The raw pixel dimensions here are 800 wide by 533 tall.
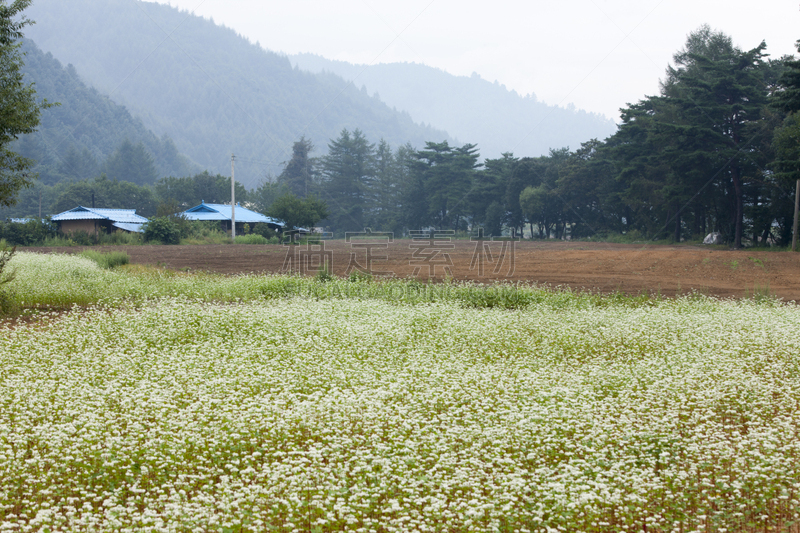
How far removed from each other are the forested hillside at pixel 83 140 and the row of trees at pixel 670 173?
153 ft

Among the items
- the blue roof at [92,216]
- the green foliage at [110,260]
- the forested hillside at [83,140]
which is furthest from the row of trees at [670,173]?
the forested hillside at [83,140]

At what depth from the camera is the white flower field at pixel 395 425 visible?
3.85 meters

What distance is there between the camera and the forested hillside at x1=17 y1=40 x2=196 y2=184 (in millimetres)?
114250

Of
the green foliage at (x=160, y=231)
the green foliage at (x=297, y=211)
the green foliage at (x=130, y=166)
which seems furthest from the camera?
the green foliage at (x=130, y=166)

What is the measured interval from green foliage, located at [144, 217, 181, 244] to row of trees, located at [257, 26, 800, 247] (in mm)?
37245

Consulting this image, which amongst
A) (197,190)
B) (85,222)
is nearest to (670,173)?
(85,222)

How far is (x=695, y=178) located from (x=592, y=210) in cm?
2458

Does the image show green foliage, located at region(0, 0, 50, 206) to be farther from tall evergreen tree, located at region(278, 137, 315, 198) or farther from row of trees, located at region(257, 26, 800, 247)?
tall evergreen tree, located at region(278, 137, 315, 198)

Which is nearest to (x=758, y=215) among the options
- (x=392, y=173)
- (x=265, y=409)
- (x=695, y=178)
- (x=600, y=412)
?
(x=695, y=178)

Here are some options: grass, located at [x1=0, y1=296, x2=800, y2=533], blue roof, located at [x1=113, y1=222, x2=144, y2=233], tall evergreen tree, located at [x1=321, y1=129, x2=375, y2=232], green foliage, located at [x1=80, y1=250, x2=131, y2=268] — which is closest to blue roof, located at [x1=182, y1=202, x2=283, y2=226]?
blue roof, located at [x1=113, y1=222, x2=144, y2=233]

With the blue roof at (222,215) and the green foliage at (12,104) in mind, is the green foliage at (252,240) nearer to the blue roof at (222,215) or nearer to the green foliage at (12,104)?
the blue roof at (222,215)

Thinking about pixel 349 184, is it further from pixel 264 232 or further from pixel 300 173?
pixel 264 232

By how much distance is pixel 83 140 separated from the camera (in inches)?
5305

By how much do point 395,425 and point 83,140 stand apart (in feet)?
503
